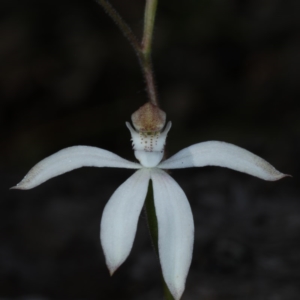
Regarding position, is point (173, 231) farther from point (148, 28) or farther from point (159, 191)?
point (148, 28)

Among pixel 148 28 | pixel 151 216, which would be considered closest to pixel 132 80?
pixel 148 28

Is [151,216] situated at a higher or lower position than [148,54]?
lower

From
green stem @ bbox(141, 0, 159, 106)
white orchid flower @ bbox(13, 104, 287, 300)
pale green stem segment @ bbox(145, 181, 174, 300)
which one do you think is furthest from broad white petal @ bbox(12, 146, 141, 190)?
green stem @ bbox(141, 0, 159, 106)

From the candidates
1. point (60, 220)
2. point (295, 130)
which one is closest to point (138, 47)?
point (60, 220)

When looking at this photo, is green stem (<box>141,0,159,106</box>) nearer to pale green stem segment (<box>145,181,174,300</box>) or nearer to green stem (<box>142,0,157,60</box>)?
green stem (<box>142,0,157,60</box>)

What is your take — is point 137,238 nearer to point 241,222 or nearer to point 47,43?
point 241,222

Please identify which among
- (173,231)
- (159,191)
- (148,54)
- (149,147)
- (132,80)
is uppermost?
(132,80)

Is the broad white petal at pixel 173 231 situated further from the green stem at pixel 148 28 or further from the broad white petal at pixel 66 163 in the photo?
the green stem at pixel 148 28
